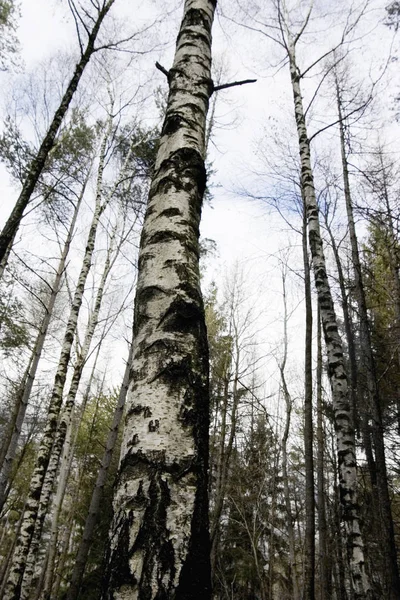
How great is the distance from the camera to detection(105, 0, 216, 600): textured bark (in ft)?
2.84

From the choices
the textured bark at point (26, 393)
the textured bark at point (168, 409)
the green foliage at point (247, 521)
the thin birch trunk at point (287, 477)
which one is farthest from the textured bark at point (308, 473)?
the textured bark at point (168, 409)

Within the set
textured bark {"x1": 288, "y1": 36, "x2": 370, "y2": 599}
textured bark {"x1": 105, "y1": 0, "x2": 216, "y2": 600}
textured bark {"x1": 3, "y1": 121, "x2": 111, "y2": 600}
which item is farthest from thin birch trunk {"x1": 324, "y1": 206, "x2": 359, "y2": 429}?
textured bark {"x1": 105, "y1": 0, "x2": 216, "y2": 600}

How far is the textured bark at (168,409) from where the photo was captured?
0.87 meters

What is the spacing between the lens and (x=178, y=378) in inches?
44.8

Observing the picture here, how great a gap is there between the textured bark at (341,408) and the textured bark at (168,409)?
4.30 meters

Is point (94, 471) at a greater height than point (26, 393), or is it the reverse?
point (26, 393)

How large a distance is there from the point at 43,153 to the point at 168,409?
16.8ft

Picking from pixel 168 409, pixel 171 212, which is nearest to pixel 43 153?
pixel 171 212

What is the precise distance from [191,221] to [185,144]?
1.41 ft

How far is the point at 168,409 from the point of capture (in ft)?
3.56

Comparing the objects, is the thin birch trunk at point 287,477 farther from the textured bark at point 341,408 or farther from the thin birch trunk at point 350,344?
the textured bark at point 341,408

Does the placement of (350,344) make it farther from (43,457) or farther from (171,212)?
(171,212)

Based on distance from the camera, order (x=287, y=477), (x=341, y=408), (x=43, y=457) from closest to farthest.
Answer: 1. (x=341, y=408)
2. (x=43, y=457)
3. (x=287, y=477)

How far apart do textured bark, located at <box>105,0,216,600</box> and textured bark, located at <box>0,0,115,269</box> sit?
141 inches
